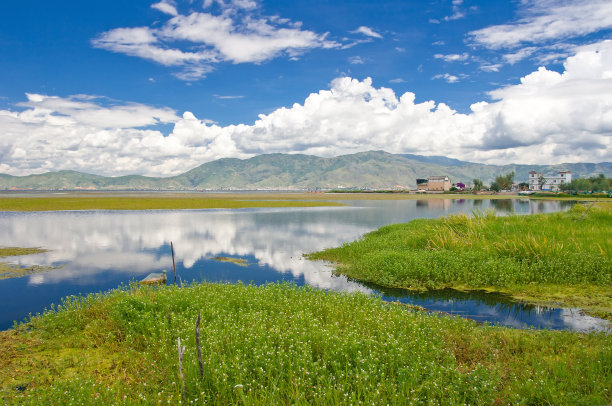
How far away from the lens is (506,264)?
1919 centimetres

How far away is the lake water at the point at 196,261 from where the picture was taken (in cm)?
1579

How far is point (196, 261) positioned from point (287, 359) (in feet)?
65.4

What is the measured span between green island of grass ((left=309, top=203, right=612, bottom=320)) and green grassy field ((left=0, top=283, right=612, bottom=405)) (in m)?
6.55

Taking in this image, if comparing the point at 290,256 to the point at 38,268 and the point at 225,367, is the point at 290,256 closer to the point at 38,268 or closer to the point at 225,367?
the point at 38,268

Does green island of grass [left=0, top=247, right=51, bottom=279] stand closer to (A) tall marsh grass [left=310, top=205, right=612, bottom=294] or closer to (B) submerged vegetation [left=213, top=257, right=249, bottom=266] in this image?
(B) submerged vegetation [left=213, top=257, right=249, bottom=266]

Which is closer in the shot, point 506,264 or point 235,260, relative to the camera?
point 506,264

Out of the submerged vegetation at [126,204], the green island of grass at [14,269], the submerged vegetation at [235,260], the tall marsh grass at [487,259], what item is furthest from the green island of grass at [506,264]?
the submerged vegetation at [126,204]

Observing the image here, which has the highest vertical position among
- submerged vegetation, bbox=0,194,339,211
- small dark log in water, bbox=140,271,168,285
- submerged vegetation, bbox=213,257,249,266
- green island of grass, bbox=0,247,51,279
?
submerged vegetation, bbox=0,194,339,211

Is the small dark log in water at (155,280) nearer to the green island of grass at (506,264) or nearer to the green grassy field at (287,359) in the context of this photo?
the green grassy field at (287,359)

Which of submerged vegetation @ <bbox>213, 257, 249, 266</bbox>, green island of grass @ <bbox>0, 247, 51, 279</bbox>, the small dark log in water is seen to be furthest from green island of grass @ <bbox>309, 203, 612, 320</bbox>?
green island of grass @ <bbox>0, 247, 51, 279</bbox>

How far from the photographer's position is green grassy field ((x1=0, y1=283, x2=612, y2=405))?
7.35 metres

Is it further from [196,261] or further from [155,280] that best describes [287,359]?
[196,261]

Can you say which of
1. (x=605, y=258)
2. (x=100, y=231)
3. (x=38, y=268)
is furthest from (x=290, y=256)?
(x=100, y=231)

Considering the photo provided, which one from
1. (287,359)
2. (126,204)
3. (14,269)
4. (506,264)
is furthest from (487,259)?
(126,204)
